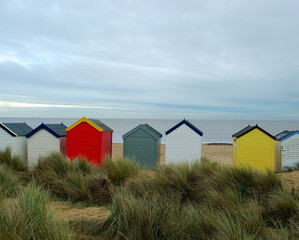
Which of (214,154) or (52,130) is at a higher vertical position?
(52,130)

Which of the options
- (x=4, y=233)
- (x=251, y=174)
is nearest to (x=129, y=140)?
(x=251, y=174)

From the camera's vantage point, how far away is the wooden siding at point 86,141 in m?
11.0

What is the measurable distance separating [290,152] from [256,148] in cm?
112

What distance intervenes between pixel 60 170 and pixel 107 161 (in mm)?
1109

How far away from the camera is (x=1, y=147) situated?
36.5 ft

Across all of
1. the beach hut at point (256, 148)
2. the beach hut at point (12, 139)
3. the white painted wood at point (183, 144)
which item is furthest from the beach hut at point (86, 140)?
the beach hut at point (256, 148)

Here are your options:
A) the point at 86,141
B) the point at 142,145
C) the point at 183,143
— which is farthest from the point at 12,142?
the point at 183,143

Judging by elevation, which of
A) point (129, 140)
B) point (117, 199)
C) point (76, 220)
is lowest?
point (76, 220)

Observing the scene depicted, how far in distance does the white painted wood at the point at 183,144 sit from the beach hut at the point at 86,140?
6.39 ft

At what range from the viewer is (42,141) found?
11.0 meters

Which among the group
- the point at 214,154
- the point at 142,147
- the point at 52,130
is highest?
the point at 52,130

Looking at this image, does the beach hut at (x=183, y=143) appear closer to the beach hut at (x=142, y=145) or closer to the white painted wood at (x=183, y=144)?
the white painted wood at (x=183, y=144)

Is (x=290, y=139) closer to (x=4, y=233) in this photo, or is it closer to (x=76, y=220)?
(x=76, y=220)

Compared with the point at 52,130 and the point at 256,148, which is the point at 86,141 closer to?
the point at 52,130
